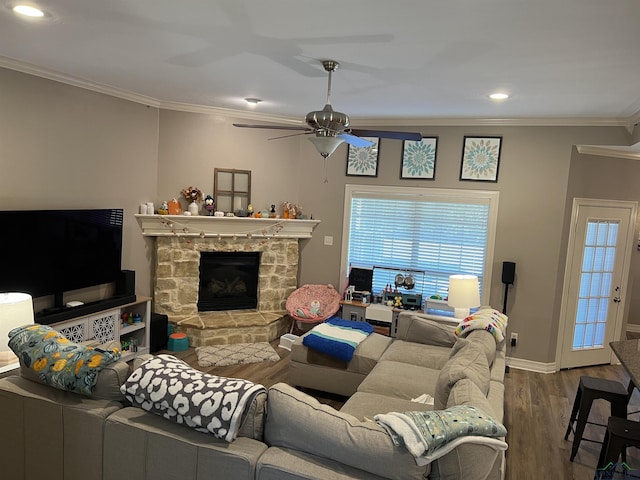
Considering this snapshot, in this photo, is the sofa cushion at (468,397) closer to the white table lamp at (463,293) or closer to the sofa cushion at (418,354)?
the sofa cushion at (418,354)

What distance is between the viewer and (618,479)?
310 cm

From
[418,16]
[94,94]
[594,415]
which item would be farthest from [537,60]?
[94,94]

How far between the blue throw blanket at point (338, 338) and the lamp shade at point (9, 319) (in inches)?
88.5

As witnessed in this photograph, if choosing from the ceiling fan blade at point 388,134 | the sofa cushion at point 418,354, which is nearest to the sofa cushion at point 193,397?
the ceiling fan blade at point 388,134

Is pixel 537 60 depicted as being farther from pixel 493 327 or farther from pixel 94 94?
pixel 94 94

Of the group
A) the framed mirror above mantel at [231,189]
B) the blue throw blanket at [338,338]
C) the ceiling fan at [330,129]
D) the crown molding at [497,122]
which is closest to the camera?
the ceiling fan at [330,129]

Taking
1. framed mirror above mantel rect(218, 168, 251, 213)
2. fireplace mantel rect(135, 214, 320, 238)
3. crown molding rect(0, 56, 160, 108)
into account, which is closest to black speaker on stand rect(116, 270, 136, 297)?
fireplace mantel rect(135, 214, 320, 238)

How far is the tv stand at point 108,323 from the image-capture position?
417 cm

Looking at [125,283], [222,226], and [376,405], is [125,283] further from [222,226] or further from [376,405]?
[376,405]

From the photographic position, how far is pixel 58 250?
4.25 m

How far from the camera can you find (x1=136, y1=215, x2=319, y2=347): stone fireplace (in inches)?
215

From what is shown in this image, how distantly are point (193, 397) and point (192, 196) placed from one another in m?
3.83

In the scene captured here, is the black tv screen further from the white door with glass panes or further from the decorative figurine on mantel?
the white door with glass panes

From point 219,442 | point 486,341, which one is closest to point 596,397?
point 486,341
